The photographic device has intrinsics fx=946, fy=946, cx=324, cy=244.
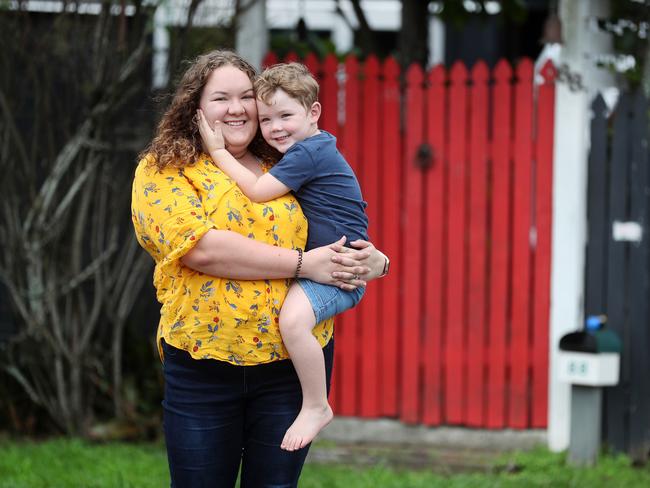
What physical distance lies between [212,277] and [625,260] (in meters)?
3.39

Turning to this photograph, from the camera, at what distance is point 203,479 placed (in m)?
2.65

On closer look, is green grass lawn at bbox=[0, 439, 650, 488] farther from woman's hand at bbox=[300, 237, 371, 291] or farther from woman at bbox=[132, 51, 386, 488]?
woman's hand at bbox=[300, 237, 371, 291]

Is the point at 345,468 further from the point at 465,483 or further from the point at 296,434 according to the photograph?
the point at 296,434

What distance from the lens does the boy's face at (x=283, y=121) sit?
266cm

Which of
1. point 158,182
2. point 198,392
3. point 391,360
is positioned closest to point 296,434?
point 198,392

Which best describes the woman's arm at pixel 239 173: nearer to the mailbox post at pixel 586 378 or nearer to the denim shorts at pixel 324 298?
the denim shorts at pixel 324 298

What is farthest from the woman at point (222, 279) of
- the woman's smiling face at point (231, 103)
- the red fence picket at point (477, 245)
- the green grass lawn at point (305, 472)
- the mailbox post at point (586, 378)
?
the red fence picket at point (477, 245)

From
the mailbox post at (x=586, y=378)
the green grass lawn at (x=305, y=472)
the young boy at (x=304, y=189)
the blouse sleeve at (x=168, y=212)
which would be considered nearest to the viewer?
the blouse sleeve at (x=168, y=212)

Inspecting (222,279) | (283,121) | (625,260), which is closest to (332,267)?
(222,279)

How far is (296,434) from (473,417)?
3.12m

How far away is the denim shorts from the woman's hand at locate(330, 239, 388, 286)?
0.04 m

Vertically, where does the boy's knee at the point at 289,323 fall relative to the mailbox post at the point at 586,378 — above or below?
above

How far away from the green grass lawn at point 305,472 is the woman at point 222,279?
193 cm

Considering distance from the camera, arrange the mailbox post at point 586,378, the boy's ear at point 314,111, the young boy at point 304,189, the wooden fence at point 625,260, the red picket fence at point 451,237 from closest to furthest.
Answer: the young boy at point 304,189
the boy's ear at point 314,111
the mailbox post at point 586,378
the wooden fence at point 625,260
the red picket fence at point 451,237
